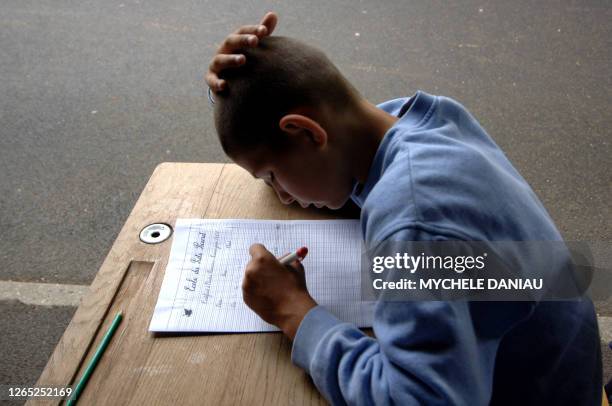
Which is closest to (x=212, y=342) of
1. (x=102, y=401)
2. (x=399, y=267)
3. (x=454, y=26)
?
(x=102, y=401)

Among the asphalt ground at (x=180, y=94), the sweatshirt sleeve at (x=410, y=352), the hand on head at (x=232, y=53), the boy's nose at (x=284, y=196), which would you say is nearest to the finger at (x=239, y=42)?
the hand on head at (x=232, y=53)

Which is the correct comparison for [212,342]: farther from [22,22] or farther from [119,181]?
[22,22]

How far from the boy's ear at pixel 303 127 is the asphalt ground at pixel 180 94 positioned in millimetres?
1328

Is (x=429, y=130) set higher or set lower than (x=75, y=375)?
higher

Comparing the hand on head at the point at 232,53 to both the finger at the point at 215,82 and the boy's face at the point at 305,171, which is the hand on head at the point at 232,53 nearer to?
the finger at the point at 215,82

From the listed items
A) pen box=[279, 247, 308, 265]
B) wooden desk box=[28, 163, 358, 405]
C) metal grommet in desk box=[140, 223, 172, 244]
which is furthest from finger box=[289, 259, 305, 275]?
metal grommet in desk box=[140, 223, 172, 244]

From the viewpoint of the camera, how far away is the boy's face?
852mm

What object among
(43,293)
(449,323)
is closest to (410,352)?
(449,323)

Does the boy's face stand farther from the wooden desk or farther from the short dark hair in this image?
the wooden desk

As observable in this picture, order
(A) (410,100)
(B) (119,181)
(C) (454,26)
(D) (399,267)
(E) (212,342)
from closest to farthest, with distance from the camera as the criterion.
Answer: (D) (399,267)
(E) (212,342)
(A) (410,100)
(B) (119,181)
(C) (454,26)

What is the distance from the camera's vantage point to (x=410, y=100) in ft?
2.93

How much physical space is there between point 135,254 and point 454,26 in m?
2.72

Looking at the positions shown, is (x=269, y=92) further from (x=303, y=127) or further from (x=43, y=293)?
(x=43, y=293)

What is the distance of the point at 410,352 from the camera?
2.07 feet
